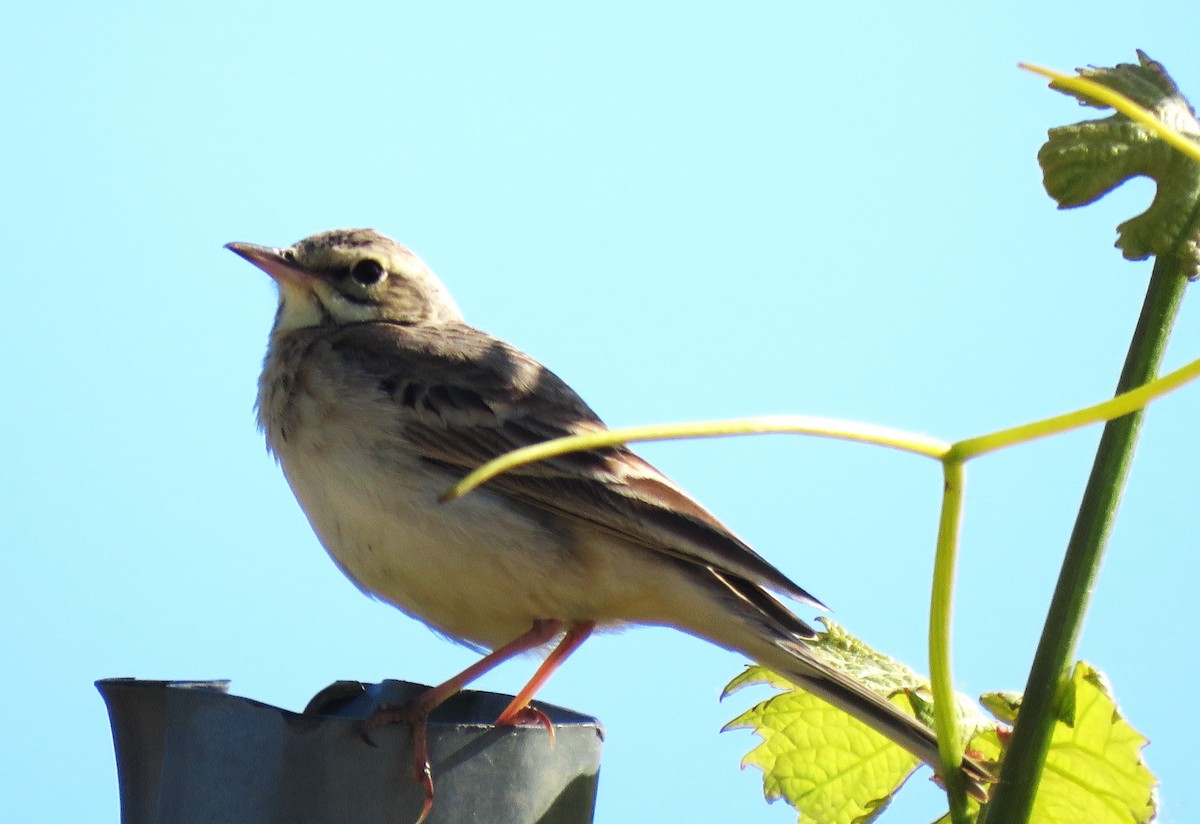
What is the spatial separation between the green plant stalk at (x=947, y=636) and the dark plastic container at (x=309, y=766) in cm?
64

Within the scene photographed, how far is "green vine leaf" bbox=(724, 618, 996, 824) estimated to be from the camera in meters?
1.90

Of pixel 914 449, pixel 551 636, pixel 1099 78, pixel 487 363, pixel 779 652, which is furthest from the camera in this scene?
pixel 487 363

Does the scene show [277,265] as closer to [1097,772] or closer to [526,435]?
[526,435]

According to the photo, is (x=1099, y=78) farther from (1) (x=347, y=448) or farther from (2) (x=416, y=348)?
(2) (x=416, y=348)

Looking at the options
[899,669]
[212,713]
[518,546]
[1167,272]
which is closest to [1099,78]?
[1167,272]

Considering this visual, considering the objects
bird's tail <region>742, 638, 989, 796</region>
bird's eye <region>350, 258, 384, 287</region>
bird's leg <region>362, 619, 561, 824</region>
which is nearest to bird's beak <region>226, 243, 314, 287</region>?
bird's eye <region>350, 258, 384, 287</region>

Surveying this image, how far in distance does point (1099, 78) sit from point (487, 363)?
7.79 feet

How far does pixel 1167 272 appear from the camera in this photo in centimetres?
139

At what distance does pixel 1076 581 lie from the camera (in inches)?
50.5

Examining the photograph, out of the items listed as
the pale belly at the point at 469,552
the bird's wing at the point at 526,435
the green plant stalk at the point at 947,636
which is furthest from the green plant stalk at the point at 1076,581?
the pale belly at the point at 469,552

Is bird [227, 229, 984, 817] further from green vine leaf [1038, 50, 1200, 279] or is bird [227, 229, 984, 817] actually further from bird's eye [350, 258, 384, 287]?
green vine leaf [1038, 50, 1200, 279]

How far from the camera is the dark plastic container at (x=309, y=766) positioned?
1729 mm

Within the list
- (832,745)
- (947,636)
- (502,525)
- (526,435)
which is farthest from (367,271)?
(947,636)

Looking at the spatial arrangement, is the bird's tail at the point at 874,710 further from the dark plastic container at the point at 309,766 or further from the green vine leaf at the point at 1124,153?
the green vine leaf at the point at 1124,153
